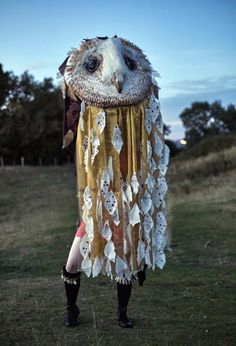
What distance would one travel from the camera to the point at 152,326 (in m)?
4.17

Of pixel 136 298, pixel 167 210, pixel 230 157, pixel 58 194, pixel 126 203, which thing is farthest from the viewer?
pixel 230 157

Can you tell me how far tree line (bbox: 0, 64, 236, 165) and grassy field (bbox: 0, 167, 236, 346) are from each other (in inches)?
1470

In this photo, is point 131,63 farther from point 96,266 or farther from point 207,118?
point 207,118

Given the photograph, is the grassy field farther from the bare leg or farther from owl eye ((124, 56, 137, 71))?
owl eye ((124, 56, 137, 71))

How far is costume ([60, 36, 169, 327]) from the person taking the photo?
3.91m

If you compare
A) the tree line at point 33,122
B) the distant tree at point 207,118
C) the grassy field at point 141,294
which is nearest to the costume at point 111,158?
the grassy field at point 141,294

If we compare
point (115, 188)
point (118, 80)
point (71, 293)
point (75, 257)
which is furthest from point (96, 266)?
point (118, 80)

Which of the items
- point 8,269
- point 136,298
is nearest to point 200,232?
point 8,269

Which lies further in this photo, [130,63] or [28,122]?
[28,122]

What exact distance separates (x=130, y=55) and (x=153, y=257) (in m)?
1.52

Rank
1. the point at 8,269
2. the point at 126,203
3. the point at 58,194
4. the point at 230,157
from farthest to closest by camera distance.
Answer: the point at 230,157, the point at 58,194, the point at 8,269, the point at 126,203

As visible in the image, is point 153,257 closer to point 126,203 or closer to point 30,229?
point 126,203

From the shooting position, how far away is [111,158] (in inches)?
155

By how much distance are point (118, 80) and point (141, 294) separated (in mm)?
2259
